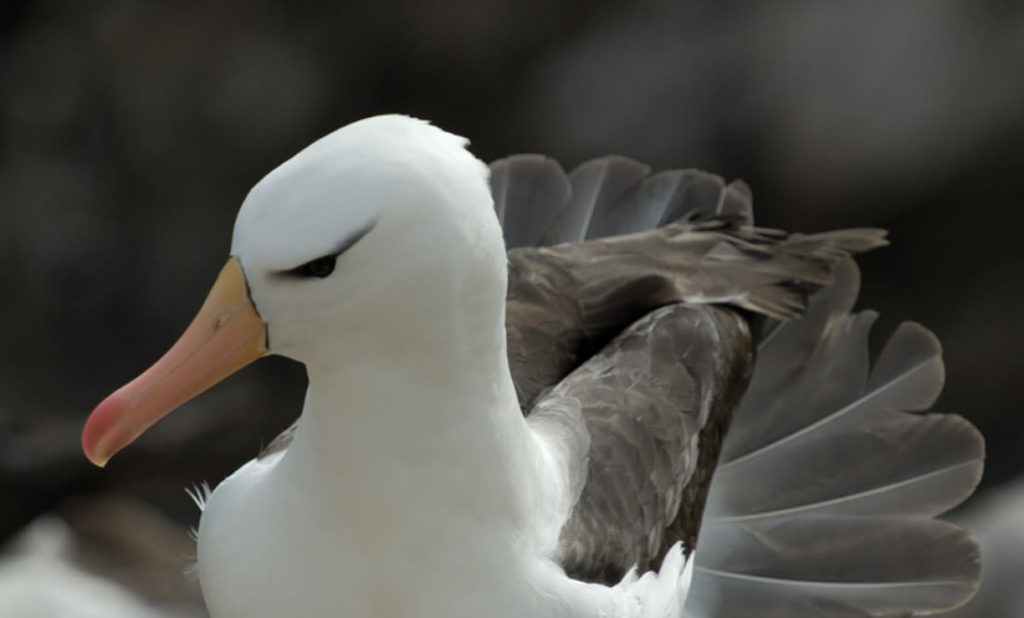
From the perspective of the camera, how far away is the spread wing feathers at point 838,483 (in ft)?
14.4

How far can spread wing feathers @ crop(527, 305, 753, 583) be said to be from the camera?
10.8 ft

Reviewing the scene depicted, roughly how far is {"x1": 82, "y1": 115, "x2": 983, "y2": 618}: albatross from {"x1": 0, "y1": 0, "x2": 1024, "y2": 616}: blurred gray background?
0.97 m

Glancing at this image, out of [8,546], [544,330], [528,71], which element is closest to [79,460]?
[8,546]

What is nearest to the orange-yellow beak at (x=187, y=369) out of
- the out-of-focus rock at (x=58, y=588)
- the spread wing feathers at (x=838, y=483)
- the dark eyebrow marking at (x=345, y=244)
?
the dark eyebrow marking at (x=345, y=244)

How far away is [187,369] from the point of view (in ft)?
8.36

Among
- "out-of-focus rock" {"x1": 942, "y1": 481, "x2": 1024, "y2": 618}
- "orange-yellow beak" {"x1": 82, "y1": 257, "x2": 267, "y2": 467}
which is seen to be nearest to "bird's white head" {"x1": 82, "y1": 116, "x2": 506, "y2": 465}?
"orange-yellow beak" {"x1": 82, "y1": 257, "x2": 267, "y2": 467}

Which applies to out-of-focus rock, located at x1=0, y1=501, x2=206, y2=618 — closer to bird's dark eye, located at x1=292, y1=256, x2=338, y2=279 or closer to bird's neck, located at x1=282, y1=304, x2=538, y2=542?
bird's neck, located at x1=282, y1=304, x2=538, y2=542

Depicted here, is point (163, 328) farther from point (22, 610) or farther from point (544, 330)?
point (544, 330)

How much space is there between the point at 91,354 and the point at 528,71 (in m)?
2.25

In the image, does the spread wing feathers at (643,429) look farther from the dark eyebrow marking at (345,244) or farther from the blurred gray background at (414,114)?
the blurred gray background at (414,114)

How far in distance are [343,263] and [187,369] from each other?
38 cm

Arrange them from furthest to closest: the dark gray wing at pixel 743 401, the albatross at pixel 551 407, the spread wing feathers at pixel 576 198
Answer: the spread wing feathers at pixel 576 198
the dark gray wing at pixel 743 401
the albatross at pixel 551 407

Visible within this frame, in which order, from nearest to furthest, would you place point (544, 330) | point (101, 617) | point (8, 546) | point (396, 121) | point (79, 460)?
1. point (396, 121)
2. point (544, 330)
3. point (101, 617)
4. point (8, 546)
5. point (79, 460)

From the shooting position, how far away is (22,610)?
4949 millimetres
